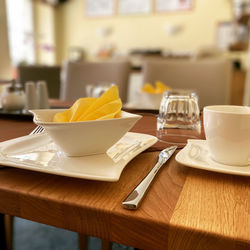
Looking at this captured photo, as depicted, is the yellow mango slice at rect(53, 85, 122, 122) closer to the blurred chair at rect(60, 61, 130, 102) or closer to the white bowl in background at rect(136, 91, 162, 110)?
the white bowl in background at rect(136, 91, 162, 110)

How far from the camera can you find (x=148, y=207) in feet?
0.89

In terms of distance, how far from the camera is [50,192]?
300mm

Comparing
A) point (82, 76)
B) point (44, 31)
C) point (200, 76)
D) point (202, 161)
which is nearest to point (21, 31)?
point (44, 31)

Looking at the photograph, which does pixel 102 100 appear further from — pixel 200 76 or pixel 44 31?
pixel 44 31

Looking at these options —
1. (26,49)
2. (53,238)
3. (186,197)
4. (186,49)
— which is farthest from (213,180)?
(26,49)

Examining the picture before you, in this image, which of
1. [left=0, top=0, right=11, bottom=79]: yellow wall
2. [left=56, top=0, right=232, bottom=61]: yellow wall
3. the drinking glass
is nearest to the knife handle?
the drinking glass

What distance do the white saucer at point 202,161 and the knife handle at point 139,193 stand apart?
53mm

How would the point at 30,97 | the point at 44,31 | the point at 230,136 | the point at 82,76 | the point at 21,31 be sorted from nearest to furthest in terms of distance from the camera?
1. the point at 230,136
2. the point at 30,97
3. the point at 82,76
4. the point at 21,31
5. the point at 44,31

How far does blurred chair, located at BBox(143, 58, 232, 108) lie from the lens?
1460 millimetres

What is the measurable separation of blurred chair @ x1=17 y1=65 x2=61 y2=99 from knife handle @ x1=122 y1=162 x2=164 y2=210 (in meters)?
1.77

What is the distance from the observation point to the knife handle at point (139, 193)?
269 mm

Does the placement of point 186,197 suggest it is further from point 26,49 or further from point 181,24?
point 26,49

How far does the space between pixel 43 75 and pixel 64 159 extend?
183 centimetres

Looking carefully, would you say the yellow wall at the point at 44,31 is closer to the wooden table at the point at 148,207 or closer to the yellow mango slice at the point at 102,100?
the yellow mango slice at the point at 102,100
